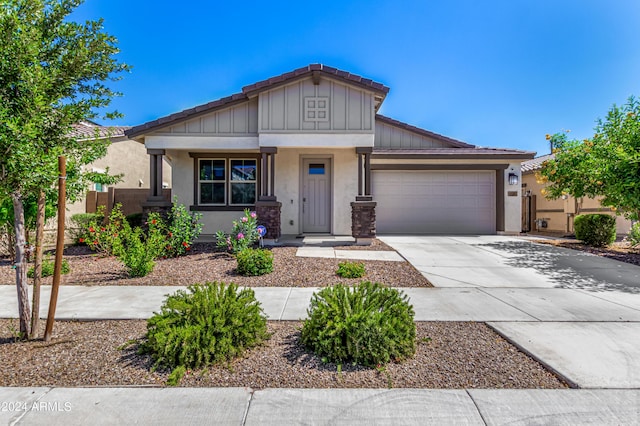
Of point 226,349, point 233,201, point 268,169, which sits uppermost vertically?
point 268,169

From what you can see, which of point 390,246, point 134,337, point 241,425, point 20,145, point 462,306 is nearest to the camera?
point 241,425

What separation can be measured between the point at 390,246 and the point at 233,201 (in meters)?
5.10

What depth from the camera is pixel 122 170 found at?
15008 millimetres

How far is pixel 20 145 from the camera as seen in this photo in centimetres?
285

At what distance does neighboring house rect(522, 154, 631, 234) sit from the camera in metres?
13.8

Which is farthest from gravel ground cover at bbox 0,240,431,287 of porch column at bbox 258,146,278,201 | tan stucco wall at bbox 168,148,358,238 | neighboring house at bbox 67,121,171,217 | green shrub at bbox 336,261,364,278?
neighboring house at bbox 67,121,171,217

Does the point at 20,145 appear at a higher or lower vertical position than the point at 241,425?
higher

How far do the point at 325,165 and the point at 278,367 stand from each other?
8585mm

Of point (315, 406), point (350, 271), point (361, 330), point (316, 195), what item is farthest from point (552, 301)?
point (316, 195)

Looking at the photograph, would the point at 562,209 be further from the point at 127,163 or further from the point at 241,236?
the point at 127,163

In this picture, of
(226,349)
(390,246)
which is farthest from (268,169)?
(226,349)

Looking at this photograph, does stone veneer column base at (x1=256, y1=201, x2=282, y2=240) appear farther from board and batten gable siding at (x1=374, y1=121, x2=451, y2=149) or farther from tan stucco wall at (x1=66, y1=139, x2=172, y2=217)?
tan stucco wall at (x1=66, y1=139, x2=172, y2=217)

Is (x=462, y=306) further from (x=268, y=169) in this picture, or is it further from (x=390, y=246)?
(x=268, y=169)

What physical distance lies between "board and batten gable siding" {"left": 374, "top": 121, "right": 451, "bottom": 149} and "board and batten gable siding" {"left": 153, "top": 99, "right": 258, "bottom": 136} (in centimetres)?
558
